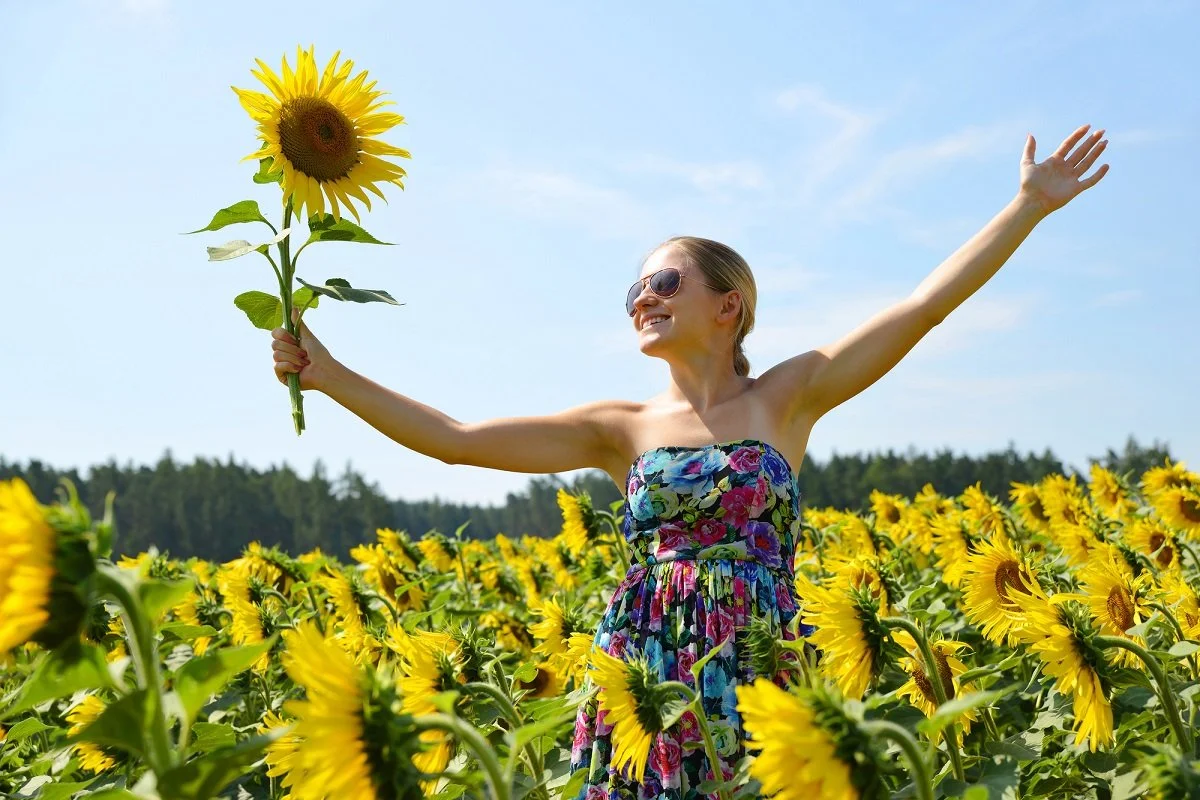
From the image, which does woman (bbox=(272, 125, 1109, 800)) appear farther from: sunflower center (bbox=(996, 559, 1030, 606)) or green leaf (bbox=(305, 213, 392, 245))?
sunflower center (bbox=(996, 559, 1030, 606))

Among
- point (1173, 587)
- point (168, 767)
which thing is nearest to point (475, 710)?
point (168, 767)

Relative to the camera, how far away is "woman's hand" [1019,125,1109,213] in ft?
10.2

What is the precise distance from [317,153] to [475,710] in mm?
1446

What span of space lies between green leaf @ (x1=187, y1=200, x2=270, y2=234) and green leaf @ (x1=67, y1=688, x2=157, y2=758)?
63.0 inches

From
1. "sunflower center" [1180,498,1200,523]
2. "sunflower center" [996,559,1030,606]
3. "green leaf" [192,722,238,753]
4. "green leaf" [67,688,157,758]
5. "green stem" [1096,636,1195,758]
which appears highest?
"sunflower center" [1180,498,1200,523]

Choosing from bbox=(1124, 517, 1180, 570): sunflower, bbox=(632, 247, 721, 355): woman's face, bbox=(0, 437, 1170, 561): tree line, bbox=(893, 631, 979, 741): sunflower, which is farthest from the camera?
bbox=(0, 437, 1170, 561): tree line

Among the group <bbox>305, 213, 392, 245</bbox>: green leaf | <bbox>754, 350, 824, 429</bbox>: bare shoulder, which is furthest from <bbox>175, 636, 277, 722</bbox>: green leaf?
<bbox>754, 350, 824, 429</bbox>: bare shoulder

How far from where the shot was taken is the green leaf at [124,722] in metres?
1.18

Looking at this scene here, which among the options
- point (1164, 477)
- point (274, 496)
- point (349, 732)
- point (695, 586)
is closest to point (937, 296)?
point (695, 586)

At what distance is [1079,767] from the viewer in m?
2.47

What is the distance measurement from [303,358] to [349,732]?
186 cm

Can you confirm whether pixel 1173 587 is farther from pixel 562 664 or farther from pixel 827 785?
pixel 827 785

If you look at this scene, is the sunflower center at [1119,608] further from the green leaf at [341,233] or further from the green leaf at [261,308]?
the green leaf at [261,308]

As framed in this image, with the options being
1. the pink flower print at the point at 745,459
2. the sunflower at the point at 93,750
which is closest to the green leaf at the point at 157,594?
the sunflower at the point at 93,750
